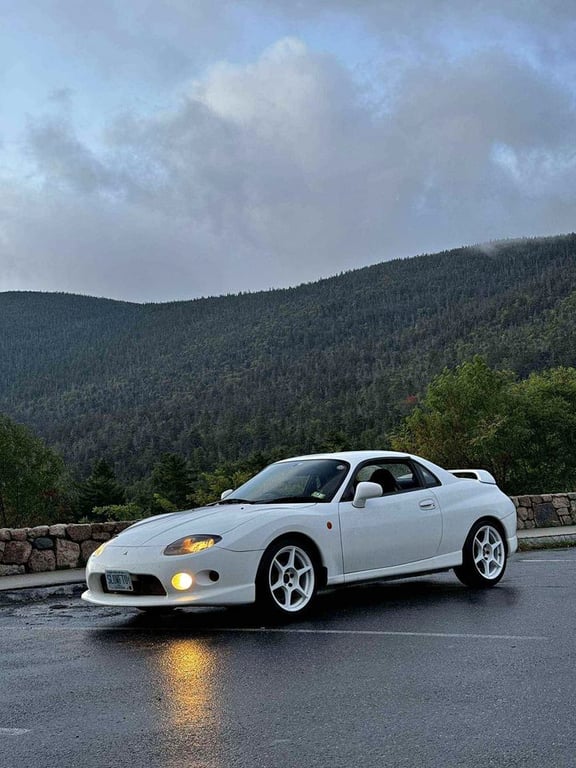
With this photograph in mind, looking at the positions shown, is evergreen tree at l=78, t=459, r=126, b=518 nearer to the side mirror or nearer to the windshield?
the windshield

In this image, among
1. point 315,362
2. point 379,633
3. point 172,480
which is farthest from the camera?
point 315,362

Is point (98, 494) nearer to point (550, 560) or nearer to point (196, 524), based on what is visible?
point (550, 560)

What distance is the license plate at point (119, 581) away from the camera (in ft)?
24.3

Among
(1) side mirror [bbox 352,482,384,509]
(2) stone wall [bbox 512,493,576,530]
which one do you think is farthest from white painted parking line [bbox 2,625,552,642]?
(2) stone wall [bbox 512,493,576,530]

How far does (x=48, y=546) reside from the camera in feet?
40.7

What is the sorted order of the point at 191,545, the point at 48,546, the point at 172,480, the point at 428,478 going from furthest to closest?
the point at 172,480
the point at 48,546
the point at 428,478
the point at 191,545

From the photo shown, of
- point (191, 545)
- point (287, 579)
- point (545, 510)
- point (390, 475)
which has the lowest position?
point (545, 510)

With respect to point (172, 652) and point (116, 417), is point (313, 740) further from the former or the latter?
point (116, 417)

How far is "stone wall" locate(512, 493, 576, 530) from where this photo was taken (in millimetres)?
19891

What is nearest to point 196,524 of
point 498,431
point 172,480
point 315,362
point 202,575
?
point 202,575

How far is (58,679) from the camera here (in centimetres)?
559

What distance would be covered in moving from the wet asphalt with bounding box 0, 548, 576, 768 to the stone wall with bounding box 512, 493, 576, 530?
11690 millimetres

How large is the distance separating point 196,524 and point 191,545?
0.33 m

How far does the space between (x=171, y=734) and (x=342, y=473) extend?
4.48 metres
